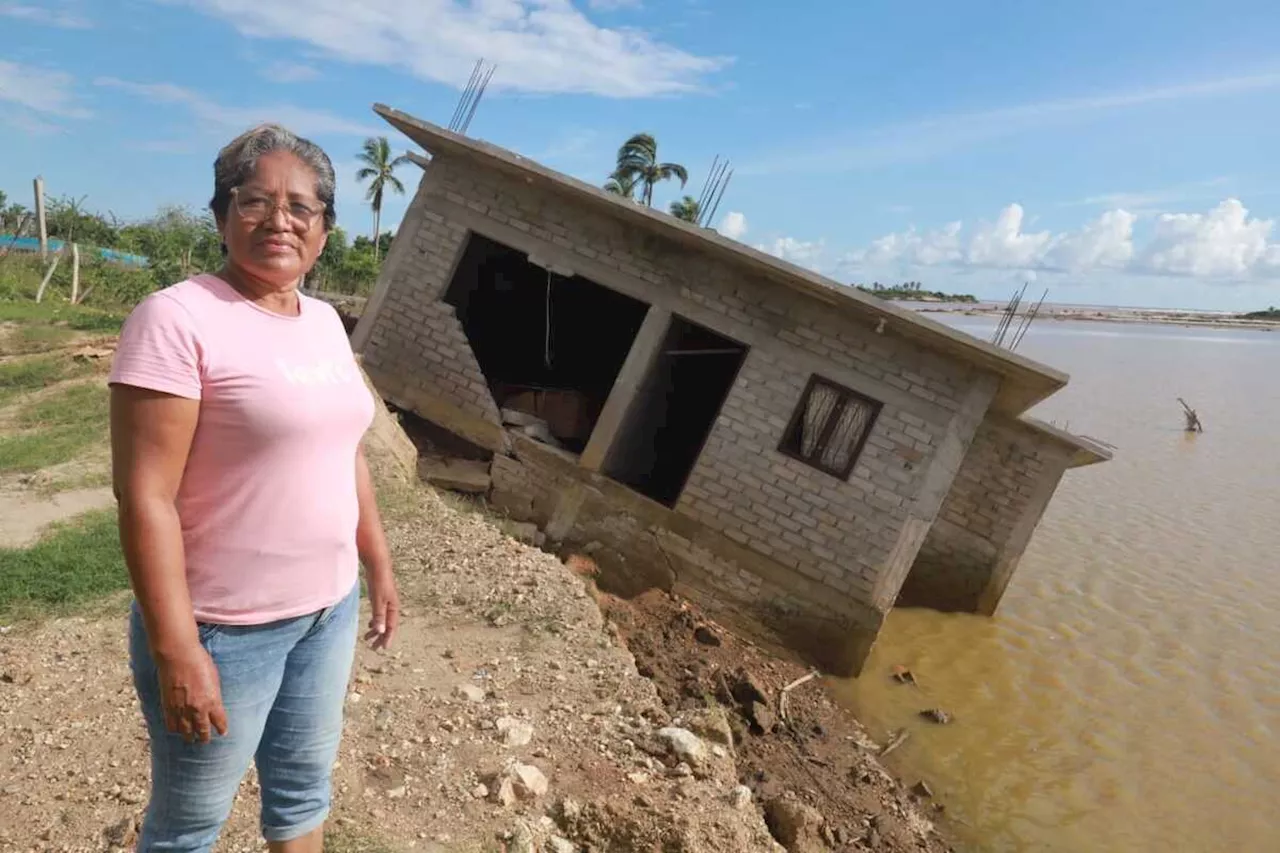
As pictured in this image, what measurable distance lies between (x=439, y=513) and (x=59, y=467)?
3.36 m

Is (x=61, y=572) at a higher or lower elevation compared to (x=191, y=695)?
lower

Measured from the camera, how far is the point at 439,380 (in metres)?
8.27

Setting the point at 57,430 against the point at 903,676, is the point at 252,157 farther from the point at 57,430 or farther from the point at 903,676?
the point at 57,430

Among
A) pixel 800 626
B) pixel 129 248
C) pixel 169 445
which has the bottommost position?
pixel 129 248

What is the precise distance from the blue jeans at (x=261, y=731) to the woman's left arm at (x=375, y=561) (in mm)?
215

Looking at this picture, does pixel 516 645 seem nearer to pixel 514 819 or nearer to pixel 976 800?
pixel 514 819

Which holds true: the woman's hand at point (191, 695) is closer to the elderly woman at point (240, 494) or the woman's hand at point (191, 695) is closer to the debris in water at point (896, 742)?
the elderly woman at point (240, 494)

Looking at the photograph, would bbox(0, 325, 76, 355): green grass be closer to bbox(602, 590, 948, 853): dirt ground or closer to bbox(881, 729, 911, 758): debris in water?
bbox(602, 590, 948, 853): dirt ground

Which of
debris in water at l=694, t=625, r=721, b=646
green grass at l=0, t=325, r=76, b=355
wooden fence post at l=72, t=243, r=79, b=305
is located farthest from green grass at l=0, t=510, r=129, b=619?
wooden fence post at l=72, t=243, r=79, b=305

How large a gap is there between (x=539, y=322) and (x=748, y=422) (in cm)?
516

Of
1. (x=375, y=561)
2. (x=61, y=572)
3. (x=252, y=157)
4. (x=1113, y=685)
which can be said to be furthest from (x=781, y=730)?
(x=252, y=157)

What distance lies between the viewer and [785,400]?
24.3 ft

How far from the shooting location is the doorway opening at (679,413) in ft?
31.4

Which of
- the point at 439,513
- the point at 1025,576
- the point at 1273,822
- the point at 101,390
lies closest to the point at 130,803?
the point at 439,513
